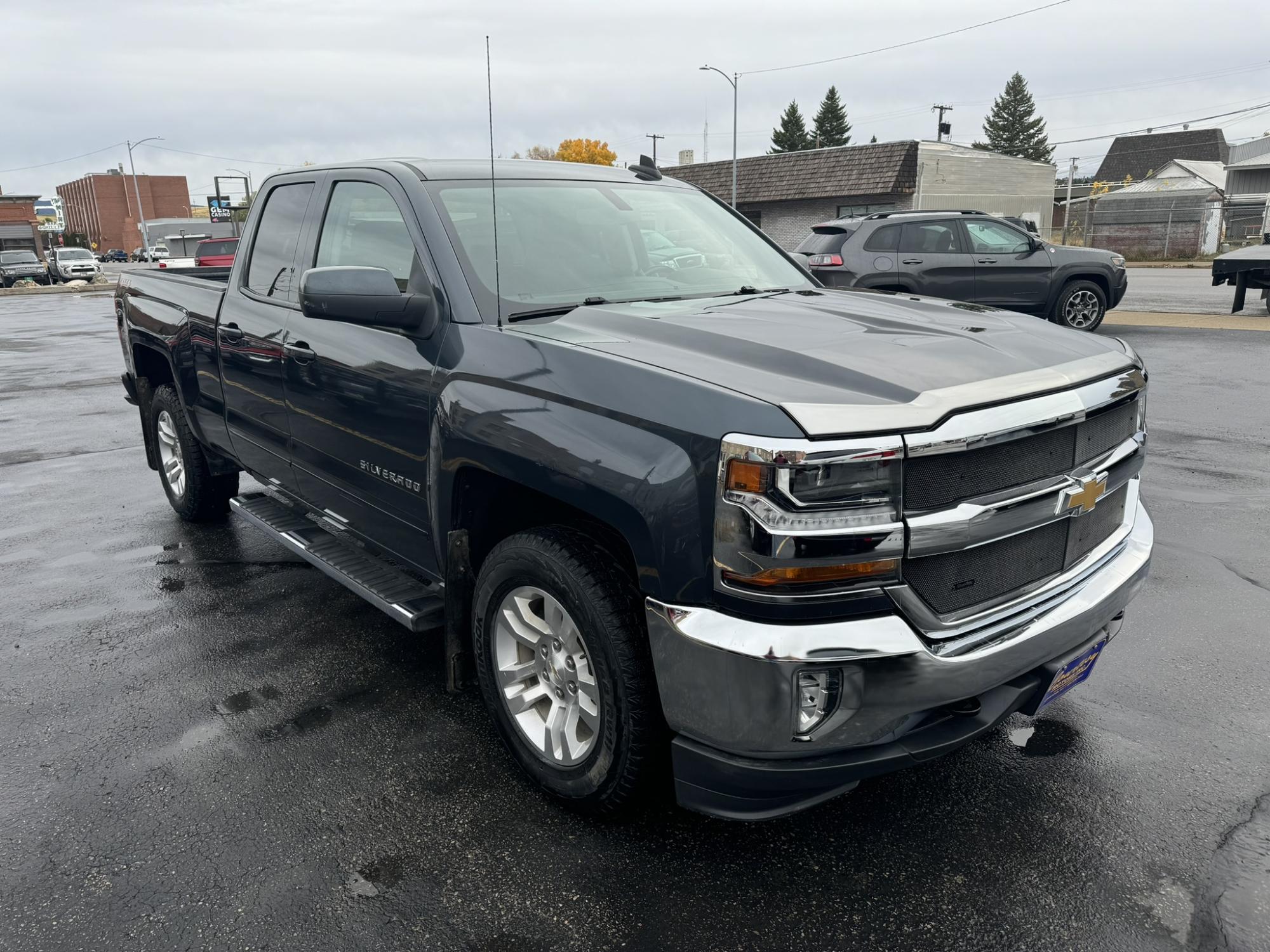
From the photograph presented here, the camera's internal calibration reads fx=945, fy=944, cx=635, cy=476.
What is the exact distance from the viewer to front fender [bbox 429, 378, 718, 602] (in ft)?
7.39

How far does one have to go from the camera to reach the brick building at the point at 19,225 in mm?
55594

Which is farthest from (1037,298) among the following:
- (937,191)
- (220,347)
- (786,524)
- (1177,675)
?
(937,191)

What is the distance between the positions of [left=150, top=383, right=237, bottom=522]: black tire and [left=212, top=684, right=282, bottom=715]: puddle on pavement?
2.05 metres

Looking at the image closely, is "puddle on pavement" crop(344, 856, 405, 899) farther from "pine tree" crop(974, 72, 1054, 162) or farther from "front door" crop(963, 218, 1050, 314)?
"pine tree" crop(974, 72, 1054, 162)

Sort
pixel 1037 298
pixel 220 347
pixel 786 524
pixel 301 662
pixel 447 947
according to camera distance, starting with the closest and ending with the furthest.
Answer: pixel 786 524
pixel 447 947
pixel 301 662
pixel 220 347
pixel 1037 298

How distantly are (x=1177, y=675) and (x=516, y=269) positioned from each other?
3000mm

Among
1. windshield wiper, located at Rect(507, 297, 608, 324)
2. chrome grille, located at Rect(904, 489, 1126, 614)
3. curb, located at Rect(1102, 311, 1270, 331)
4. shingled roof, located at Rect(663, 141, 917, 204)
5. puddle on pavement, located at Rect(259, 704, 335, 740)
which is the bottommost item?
puddle on pavement, located at Rect(259, 704, 335, 740)

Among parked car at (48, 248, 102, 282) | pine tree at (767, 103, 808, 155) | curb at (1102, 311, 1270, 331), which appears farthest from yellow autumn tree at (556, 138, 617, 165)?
curb at (1102, 311, 1270, 331)

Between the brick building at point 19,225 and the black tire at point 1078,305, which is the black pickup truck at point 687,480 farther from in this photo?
the brick building at point 19,225

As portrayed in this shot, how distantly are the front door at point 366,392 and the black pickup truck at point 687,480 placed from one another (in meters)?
0.02

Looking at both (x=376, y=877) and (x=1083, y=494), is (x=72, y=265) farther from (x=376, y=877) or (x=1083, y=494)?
(x=1083, y=494)

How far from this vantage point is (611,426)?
2457mm

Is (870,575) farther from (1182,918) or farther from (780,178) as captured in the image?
(780,178)

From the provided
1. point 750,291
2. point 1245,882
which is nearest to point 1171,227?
point 750,291
